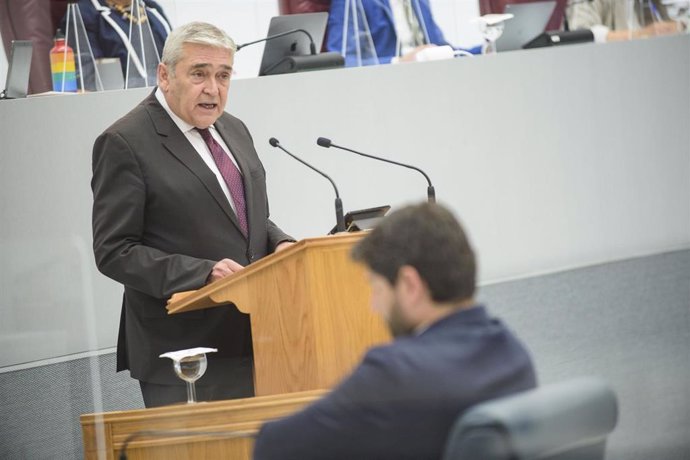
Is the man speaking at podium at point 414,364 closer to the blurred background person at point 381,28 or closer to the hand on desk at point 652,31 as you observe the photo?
the hand on desk at point 652,31

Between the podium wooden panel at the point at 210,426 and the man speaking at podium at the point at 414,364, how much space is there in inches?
22.0

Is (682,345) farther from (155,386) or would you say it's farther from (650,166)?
(155,386)

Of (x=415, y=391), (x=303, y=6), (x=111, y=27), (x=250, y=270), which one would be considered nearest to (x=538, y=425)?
(x=415, y=391)

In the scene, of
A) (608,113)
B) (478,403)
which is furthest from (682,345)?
(478,403)

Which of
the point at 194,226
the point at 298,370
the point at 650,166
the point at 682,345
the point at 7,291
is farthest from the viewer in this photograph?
the point at 650,166

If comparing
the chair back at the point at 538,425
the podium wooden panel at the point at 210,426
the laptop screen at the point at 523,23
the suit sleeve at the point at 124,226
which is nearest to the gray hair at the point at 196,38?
the suit sleeve at the point at 124,226

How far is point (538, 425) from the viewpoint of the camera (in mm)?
1157

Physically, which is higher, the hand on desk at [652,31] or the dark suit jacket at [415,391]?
the hand on desk at [652,31]

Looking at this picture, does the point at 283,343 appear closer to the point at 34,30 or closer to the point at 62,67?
the point at 62,67

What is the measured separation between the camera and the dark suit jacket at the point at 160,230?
2340mm

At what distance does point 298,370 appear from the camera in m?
2.03

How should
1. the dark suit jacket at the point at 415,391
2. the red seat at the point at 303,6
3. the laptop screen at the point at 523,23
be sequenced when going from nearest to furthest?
the dark suit jacket at the point at 415,391
the laptop screen at the point at 523,23
the red seat at the point at 303,6

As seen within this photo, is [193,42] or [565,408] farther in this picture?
[193,42]

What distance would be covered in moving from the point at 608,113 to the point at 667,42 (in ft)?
0.92
